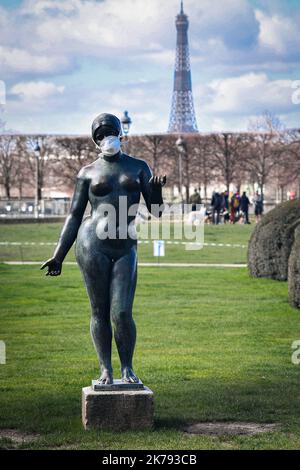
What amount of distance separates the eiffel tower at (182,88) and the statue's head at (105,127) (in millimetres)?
114586

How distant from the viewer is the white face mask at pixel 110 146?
862 centimetres

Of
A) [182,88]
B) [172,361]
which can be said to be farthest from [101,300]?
[182,88]

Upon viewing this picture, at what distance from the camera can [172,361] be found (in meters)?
11.9

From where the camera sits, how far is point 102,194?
341 inches

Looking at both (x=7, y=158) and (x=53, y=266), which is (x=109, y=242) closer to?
(x=53, y=266)

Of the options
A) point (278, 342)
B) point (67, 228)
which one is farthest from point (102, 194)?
point (278, 342)

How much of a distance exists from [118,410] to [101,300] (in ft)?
2.81

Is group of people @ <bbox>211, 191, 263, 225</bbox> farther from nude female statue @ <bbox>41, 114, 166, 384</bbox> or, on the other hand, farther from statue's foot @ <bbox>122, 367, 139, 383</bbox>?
statue's foot @ <bbox>122, 367, 139, 383</bbox>

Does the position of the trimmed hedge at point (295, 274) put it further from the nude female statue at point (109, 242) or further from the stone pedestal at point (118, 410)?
the stone pedestal at point (118, 410)

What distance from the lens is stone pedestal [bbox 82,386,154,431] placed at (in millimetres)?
8445

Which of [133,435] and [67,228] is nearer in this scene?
[133,435]
